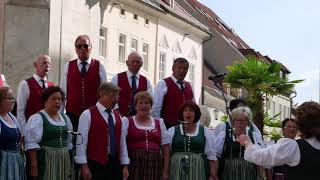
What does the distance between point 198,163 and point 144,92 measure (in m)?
1.09

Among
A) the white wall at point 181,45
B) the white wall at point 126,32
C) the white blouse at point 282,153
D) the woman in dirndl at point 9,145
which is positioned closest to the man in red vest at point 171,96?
the woman in dirndl at point 9,145

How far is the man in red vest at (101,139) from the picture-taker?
9.03 m

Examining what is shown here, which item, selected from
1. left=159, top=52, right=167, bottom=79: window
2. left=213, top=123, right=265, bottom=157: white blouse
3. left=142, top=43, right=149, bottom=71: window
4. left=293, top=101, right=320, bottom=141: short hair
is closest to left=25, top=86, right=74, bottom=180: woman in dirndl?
left=213, top=123, right=265, bottom=157: white blouse

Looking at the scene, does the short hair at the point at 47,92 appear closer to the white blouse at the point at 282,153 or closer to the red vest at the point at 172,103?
the red vest at the point at 172,103

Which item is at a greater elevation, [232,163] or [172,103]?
[172,103]

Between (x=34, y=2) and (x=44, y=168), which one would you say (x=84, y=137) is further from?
(x=34, y=2)

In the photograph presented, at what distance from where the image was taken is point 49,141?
8.88m

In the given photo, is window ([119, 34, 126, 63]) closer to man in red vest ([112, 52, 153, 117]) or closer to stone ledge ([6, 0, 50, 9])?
stone ledge ([6, 0, 50, 9])

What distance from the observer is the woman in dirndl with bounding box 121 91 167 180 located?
31.1 ft

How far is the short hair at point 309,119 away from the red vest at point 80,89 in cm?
355

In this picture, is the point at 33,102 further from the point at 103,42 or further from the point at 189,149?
the point at 103,42

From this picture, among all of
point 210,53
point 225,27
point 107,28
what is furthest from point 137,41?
point 225,27

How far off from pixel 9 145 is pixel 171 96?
2.57 meters

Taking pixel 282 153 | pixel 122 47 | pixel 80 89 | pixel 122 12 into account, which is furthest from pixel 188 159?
pixel 122 47
